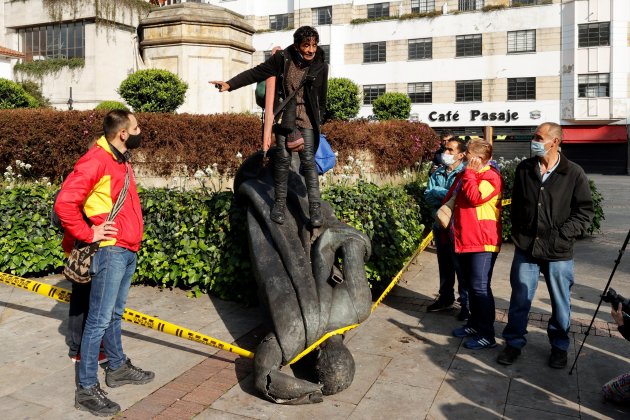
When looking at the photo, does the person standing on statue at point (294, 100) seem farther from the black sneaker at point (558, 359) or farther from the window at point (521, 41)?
the window at point (521, 41)

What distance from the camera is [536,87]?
38938 mm

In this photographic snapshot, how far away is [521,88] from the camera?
129ft

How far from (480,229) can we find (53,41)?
27852mm

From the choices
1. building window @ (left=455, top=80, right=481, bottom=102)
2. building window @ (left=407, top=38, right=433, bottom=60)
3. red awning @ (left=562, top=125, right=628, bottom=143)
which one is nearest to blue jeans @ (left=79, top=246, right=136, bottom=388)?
building window @ (left=455, top=80, right=481, bottom=102)

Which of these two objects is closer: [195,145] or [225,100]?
[195,145]

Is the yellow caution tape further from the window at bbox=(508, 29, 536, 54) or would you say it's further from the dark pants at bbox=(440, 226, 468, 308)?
the window at bbox=(508, 29, 536, 54)

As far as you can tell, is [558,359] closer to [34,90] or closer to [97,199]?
[97,199]

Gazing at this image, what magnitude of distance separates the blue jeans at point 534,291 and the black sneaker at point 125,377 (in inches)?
123

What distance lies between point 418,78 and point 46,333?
39.6 metres

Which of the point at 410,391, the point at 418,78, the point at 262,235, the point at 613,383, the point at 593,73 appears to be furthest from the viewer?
the point at 418,78

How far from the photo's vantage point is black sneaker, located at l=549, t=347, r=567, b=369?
4711mm

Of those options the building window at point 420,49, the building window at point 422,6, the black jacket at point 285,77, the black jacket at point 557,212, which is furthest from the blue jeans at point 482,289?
the building window at point 422,6

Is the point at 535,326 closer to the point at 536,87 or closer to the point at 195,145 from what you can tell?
the point at 195,145

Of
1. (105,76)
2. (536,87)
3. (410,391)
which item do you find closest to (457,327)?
(410,391)
